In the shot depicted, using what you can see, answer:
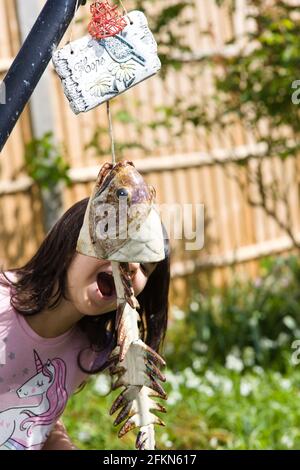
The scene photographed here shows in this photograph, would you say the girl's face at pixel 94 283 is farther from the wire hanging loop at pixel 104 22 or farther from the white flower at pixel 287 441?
the white flower at pixel 287 441

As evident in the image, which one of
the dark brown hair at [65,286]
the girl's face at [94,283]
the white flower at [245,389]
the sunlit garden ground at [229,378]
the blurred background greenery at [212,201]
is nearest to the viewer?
the girl's face at [94,283]

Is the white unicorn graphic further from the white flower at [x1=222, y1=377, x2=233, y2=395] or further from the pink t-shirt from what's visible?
the white flower at [x1=222, y1=377, x2=233, y2=395]

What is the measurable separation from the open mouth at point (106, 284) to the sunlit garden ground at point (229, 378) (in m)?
1.44

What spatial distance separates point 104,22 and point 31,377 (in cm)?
90

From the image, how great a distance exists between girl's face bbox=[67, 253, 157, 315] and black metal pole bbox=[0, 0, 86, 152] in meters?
0.37

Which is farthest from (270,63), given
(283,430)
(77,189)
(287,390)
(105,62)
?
(105,62)

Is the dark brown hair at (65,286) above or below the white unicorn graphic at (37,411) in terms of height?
above

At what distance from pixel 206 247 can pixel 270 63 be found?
1690 millimetres

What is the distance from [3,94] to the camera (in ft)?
5.70

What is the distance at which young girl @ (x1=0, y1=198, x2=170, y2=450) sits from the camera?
2.15 metres

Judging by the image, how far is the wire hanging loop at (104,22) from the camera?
5.83 ft

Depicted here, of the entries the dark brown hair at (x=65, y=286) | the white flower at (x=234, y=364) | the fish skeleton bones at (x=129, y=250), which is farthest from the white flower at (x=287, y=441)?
the fish skeleton bones at (x=129, y=250)

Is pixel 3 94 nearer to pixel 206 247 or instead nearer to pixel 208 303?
pixel 208 303

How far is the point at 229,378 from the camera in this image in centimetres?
498
